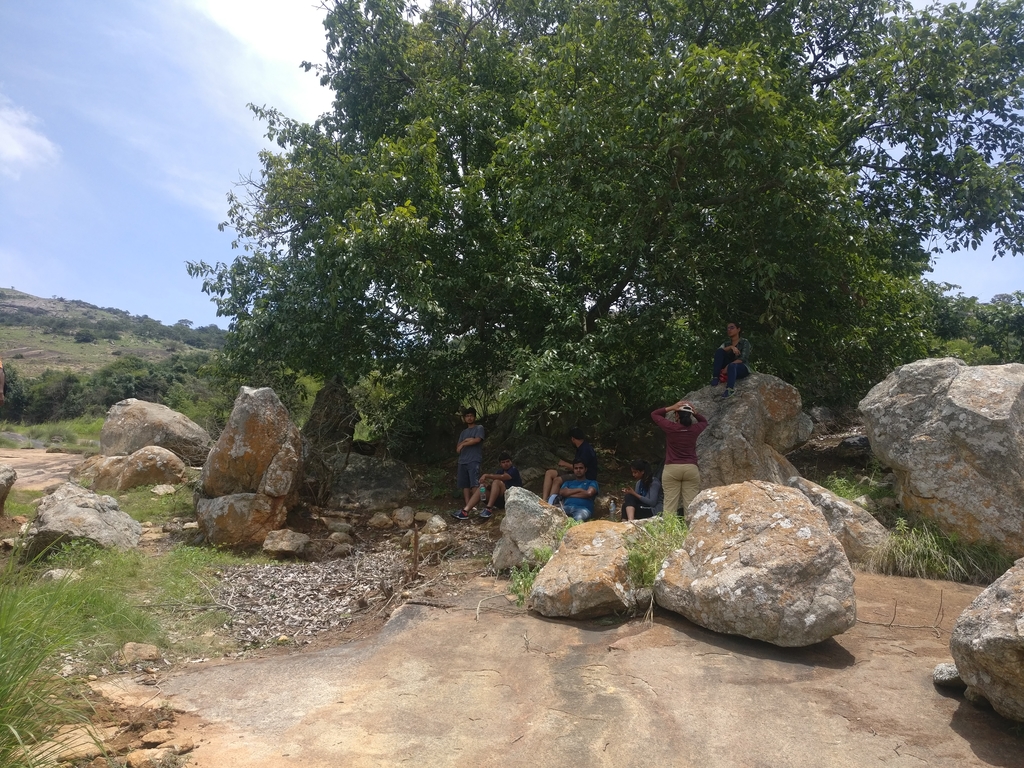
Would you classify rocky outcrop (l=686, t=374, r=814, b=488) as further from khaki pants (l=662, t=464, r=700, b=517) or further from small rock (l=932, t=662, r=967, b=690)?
small rock (l=932, t=662, r=967, b=690)

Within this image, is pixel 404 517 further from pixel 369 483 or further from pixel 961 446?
pixel 961 446

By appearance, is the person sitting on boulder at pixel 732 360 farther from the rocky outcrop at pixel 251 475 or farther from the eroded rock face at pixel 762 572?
the rocky outcrop at pixel 251 475

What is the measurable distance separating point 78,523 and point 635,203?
7.66m

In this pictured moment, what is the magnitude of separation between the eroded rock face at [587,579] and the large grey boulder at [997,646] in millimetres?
2336

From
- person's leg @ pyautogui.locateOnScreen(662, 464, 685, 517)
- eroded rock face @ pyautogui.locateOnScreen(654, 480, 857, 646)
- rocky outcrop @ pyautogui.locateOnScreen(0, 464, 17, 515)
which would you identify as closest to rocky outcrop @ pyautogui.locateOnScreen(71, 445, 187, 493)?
rocky outcrop @ pyautogui.locateOnScreen(0, 464, 17, 515)

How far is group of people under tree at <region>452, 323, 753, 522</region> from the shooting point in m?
8.20

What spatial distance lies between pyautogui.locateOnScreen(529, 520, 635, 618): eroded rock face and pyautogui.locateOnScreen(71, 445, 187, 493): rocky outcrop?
334 inches

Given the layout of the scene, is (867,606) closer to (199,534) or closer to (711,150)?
(711,150)

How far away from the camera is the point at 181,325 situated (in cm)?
7444

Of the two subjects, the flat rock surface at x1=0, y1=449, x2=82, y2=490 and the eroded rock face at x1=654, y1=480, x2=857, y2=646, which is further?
the flat rock surface at x1=0, y1=449, x2=82, y2=490

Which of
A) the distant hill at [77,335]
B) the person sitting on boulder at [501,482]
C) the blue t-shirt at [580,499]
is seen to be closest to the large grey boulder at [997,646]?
the blue t-shirt at [580,499]

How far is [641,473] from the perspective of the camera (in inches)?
344

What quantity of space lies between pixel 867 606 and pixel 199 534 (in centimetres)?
781

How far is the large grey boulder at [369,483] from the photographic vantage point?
11.2m
